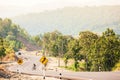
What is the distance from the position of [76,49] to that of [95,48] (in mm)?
19299

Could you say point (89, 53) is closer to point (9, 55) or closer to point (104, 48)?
point (104, 48)

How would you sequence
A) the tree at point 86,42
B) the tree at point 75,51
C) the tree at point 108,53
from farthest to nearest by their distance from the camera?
1. the tree at point 75,51
2. the tree at point 86,42
3. the tree at point 108,53

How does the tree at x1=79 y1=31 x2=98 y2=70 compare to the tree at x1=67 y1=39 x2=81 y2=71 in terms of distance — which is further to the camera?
the tree at x1=67 y1=39 x2=81 y2=71

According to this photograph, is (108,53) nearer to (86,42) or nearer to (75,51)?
(86,42)

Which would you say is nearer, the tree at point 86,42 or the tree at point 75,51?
the tree at point 86,42

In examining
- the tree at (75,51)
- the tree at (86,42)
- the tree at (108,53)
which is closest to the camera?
the tree at (108,53)

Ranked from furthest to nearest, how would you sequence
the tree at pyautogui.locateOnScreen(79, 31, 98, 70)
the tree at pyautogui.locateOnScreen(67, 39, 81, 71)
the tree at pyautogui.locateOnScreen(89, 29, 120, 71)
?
the tree at pyautogui.locateOnScreen(67, 39, 81, 71) < the tree at pyautogui.locateOnScreen(79, 31, 98, 70) < the tree at pyautogui.locateOnScreen(89, 29, 120, 71)

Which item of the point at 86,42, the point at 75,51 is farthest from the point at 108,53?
the point at 75,51

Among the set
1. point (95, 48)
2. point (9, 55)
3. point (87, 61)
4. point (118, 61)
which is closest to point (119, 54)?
point (118, 61)

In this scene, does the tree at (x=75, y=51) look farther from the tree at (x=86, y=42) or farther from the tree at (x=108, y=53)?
the tree at (x=108, y=53)

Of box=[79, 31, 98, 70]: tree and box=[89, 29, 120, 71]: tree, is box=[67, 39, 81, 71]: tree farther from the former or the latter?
box=[89, 29, 120, 71]: tree

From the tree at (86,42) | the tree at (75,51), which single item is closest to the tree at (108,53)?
the tree at (86,42)

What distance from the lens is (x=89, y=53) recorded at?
348 feet

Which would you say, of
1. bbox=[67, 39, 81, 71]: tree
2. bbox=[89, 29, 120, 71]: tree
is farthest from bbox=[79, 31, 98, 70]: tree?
bbox=[89, 29, 120, 71]: tree
